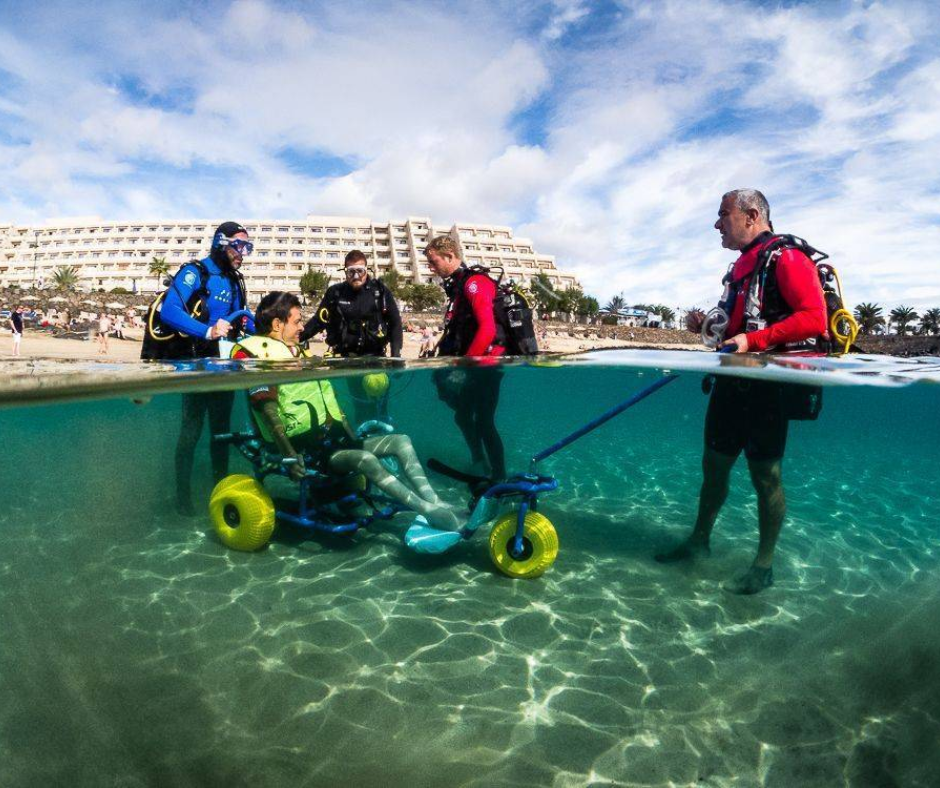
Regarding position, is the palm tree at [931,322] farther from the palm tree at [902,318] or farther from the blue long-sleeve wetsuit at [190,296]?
the blue long-sleeve wetsuit at [190,296]

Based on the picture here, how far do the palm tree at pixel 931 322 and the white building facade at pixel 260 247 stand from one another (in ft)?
186

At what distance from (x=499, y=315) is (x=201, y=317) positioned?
287 centimetres

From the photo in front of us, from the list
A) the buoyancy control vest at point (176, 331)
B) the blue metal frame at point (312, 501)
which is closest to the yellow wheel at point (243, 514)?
the blue metal frame at point (312, 501)

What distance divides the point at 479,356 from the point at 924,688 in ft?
14.1

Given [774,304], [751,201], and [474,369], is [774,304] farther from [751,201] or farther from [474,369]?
[474,369]

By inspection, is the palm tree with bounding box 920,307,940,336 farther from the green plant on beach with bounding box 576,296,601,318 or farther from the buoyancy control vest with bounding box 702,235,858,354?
the buoyancy control vest with bounding box 702,235,858,354

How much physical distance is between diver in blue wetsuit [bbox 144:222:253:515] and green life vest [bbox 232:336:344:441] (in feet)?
1.17

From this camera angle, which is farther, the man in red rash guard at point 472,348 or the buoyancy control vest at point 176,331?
the man in red rash guard at point 472,348

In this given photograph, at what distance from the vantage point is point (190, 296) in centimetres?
492

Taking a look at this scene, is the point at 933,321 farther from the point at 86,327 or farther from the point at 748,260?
the point at 86,327

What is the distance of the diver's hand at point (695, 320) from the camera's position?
4.57 m

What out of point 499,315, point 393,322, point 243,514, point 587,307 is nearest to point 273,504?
point 243,514

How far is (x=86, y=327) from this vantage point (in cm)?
3500

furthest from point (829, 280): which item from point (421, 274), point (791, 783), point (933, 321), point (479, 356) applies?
point (421, 274)
